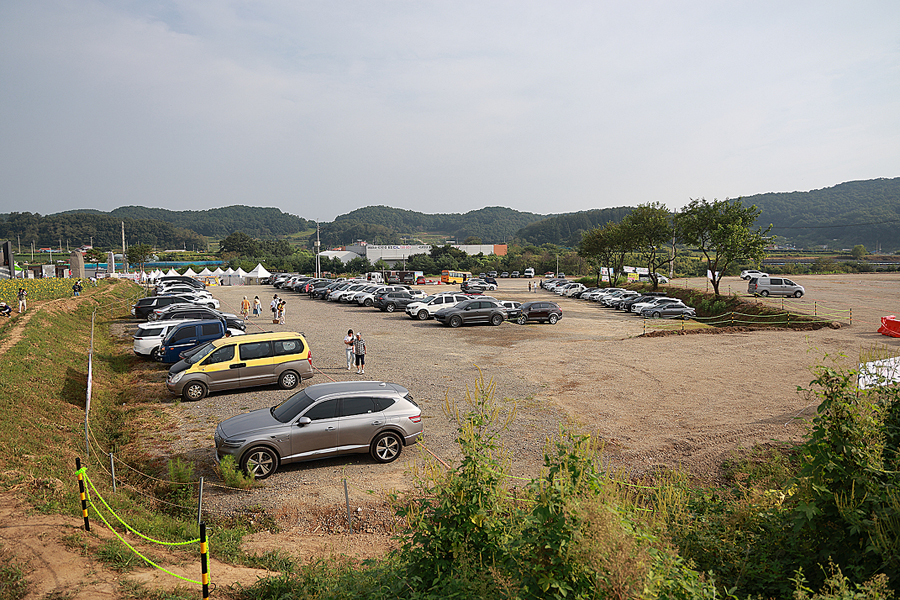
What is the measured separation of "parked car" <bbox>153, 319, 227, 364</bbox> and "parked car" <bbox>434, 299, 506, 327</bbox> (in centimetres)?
1372

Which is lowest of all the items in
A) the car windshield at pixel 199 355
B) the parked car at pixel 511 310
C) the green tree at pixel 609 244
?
the parked car at pixel 511 310

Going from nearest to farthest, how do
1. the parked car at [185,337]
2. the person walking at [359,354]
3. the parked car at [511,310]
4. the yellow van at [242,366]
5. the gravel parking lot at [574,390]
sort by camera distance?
the gravel parking lot at [574,390] → the yellow van at [242,366] → the person walking at [359,354] → the parked car at [185,337] → the parked car at [511,310]

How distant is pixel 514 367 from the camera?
1852cm

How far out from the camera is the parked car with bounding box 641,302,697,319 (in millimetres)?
35375

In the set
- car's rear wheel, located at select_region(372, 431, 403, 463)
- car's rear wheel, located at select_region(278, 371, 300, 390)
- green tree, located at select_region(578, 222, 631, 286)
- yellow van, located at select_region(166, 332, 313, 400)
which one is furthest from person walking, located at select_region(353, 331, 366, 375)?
green tree, located at select_region(578, 222, 631, 286)

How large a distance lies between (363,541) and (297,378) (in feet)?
28.2

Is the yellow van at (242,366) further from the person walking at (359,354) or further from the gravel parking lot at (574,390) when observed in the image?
the person walking at (359,354)

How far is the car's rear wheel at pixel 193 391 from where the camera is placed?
1409 cm

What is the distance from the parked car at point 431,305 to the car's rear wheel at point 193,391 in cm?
1912

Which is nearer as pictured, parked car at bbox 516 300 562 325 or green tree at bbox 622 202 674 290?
parked car at bbox 516 300 562 325

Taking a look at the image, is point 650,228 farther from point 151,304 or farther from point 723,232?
point 151,304

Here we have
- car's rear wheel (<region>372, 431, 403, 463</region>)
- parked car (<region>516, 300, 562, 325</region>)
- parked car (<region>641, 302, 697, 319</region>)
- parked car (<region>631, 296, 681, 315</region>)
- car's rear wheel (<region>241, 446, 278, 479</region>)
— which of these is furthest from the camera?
parked car (<region>631, 296, 681, 315</region>)

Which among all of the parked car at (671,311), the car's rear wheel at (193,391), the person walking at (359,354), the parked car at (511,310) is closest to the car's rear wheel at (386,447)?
the car's rear wheel at (193,391)

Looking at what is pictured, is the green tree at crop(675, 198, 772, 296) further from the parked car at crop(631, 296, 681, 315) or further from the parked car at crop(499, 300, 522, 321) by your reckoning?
the parked car at crop(499, 300, 522, 321)
